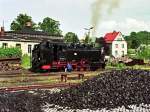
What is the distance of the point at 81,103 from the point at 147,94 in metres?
2.89

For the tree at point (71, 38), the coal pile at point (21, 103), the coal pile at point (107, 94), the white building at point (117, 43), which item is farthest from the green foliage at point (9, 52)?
the white building at point (117, 43)

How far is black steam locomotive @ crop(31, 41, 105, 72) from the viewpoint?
105ft

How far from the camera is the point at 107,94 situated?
1577cm

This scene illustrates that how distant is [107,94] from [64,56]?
56.6 ft

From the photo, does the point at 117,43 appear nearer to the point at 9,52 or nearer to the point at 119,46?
the point at 119,46

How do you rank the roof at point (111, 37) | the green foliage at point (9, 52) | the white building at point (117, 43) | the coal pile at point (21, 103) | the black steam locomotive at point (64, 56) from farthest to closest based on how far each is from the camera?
the roof at point (111, 37)
the white building at point (117, 43)
the green foliage at point (9, 52)
the black steam locomotive at point (64, 56)
the coal pile at point (21, 103)

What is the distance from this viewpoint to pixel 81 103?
592 inches

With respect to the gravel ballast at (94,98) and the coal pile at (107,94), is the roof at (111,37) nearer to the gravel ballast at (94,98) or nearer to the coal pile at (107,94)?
the coal pile at (107,94)

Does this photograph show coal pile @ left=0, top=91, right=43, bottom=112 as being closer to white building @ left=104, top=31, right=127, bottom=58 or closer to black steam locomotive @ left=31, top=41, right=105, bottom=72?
black steam locomotive @ left=31, top=41, right=105, bottom=72

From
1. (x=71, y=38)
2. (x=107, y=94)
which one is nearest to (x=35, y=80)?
(x=107, y=94)

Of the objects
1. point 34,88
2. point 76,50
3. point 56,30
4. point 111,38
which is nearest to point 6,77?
point 34,88

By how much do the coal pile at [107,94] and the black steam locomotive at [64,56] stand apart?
47.3 feet

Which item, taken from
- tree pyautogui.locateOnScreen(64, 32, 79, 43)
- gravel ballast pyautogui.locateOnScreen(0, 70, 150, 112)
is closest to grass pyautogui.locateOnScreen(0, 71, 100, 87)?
gravel ballast pyautogui.locateOnScreen(0, 70, 150, 112)

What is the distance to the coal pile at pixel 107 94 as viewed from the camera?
15.1 metres
